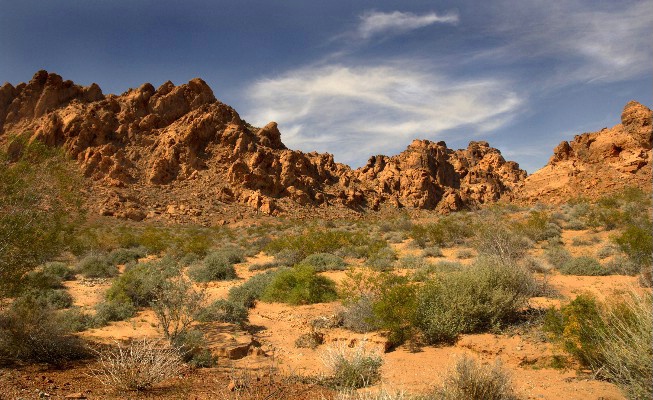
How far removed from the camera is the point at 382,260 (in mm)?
15719

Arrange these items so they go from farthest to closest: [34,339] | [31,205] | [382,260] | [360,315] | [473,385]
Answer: [382,260]
[360,315]
[31,205]
[34,339]
[473,385]

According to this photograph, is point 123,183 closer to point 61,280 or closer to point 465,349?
point 61,280

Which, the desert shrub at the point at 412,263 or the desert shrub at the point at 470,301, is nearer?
the desert shrub at the point at 470,301

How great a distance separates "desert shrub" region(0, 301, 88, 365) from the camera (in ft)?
22.8

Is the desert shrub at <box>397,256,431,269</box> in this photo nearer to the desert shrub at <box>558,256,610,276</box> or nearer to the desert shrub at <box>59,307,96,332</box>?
the desert shrub at <box>558,256,610,276</box>

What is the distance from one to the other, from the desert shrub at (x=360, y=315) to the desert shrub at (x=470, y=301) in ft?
3.70

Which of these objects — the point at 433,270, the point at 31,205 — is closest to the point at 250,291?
the point at 433,270

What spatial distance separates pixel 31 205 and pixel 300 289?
714cm

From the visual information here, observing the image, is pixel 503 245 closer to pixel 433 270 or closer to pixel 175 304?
pixel 433 270

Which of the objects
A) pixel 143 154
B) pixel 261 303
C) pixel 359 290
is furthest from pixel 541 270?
pixel 143 154

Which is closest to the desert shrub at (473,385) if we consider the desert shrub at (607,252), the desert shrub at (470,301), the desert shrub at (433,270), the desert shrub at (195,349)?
the desert shrub at (470,301)

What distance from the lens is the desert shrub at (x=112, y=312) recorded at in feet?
32.4

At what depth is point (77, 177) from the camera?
339 inches

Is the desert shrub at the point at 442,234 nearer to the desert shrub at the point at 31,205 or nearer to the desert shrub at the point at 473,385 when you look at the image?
the desert shrub at the point at 473,385
